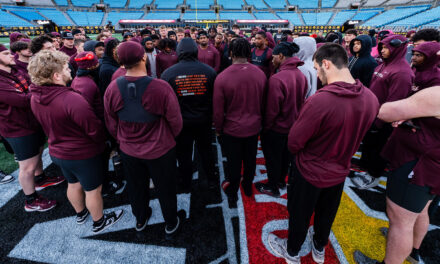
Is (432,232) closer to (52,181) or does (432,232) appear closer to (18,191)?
(52,181)

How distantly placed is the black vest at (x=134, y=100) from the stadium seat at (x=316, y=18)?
38.0 metres

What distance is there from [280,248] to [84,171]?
233 centimetres

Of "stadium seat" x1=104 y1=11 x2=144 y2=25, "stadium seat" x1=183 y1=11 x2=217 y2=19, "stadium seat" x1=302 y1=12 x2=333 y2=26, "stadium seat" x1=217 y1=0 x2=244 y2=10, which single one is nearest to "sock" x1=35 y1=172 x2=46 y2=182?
"stadium seat" x1=104 y1=11 x2=144 y2=25

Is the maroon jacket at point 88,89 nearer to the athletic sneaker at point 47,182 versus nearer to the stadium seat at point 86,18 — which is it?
the athletic sneaker at point 47,182

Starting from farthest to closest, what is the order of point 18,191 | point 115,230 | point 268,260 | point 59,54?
point 18,191
point 115,230
point 268,260
point 59,54

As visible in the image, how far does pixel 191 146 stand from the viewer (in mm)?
2904

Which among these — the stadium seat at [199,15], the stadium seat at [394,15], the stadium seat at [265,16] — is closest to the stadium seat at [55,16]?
the stadium seat at [199,15]

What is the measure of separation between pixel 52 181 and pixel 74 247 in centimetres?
160

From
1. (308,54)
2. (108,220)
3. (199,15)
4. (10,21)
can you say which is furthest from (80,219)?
Result: (199,15)

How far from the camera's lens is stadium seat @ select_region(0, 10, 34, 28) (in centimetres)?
2163

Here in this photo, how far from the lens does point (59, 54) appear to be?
6.39 ft

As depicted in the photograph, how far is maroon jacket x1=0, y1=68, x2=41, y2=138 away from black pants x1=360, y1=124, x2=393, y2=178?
508cm

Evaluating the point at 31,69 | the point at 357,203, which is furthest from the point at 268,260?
the point at 31,69

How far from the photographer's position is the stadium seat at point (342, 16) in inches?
1200
